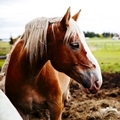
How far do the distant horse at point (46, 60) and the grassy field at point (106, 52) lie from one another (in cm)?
43

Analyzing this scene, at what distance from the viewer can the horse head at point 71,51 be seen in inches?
66.9

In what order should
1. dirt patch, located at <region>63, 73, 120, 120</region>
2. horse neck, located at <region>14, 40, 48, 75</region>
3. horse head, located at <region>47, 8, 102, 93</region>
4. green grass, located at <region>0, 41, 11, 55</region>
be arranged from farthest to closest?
dirt patch, located at <region>63, 73, 120, 120</region>, green grass, located at <region>0, 41, 11, 55</region>, horse neck, located at <region>14, 40, 48, 75</region>, horse head, located at <region>47, 8, 102, 93</region>

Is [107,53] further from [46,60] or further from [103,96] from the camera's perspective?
[46,60]

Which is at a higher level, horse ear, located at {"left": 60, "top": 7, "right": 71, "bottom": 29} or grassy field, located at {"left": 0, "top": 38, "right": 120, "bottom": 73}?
horse ear, located at {"left": 60, "top": 7, "right": 71, "bottom": 29}

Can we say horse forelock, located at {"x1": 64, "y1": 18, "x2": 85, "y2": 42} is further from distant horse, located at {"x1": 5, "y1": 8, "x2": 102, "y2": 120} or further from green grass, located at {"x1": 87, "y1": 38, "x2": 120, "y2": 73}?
green grass, located at {"x1": 87, "y1": 38, "x2": 120, "y2": 73}

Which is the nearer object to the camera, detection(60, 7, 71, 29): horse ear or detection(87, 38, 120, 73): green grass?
detection(60, 7, 71, 29): horse ear

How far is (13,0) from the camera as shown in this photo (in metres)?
2.32

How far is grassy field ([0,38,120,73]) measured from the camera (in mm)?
2312

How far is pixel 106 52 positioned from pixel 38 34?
78cm

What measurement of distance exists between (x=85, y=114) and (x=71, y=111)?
114 mm

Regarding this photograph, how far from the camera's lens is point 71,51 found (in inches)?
67.4

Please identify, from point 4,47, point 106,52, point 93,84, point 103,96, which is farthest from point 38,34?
point 103,96

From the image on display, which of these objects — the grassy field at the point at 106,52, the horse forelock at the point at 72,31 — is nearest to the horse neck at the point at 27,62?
the horse forelock at the point at 72,31

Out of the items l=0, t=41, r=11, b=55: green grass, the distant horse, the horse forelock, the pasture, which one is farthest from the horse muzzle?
l=0, t=41, r=11, b=55: green grass
